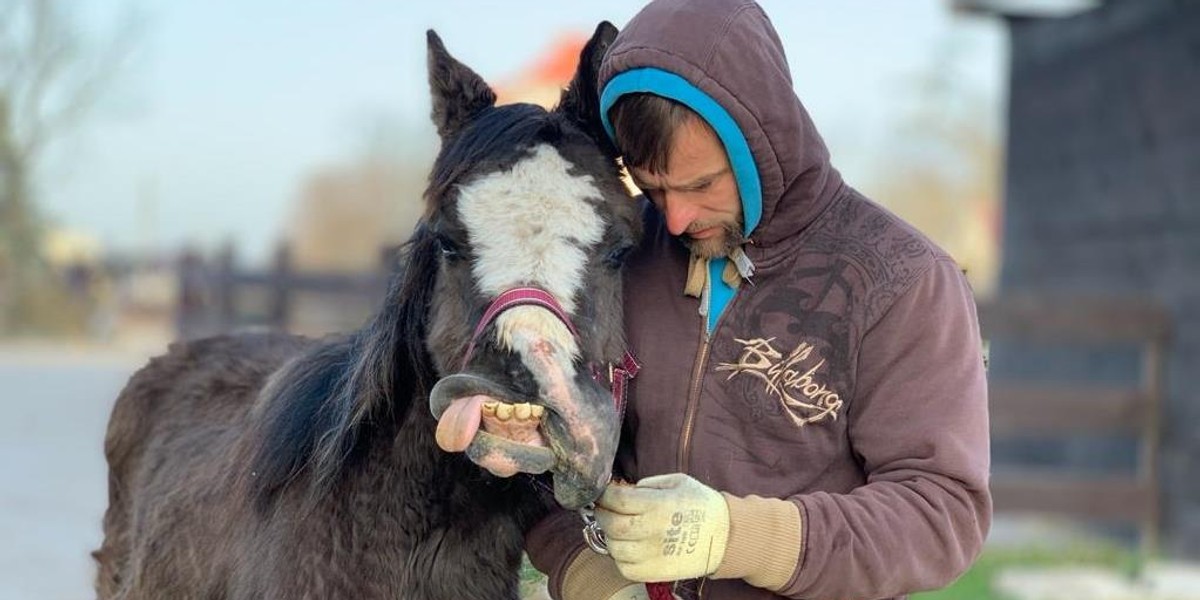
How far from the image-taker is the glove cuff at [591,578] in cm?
225

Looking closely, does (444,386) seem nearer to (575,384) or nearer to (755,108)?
(575,384)

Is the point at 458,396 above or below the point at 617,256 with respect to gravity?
below

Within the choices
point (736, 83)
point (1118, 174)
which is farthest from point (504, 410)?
point (1118, 174)

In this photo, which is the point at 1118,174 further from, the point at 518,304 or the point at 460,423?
the point at 460,423

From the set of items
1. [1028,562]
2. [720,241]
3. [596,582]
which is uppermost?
[720,241]

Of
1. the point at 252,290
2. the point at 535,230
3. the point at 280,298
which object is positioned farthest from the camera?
the point at 252,290

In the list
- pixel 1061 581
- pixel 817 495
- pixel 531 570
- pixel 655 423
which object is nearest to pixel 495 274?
pixel 655 423

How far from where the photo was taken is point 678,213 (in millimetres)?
2146

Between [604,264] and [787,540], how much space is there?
0.60m

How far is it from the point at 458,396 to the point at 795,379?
595mm

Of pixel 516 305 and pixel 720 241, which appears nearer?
pixel 516 305

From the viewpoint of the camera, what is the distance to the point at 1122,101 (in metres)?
8.90

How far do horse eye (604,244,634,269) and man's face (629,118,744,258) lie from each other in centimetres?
9

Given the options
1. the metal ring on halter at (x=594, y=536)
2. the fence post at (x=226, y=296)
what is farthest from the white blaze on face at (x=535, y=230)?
the fence post at (x=226, y=296)
